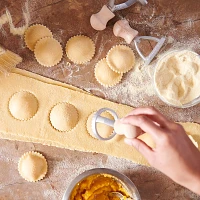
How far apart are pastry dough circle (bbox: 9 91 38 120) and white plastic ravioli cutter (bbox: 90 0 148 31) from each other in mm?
338

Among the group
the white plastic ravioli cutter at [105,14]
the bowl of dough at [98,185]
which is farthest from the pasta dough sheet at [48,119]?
the white plastic ravioli cutter at [105,14]

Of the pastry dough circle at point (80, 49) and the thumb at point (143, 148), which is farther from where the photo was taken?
the pastry dough circle at point (80, 49)

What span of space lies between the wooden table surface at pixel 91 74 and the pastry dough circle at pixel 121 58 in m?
0.03

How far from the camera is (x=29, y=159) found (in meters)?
1.43

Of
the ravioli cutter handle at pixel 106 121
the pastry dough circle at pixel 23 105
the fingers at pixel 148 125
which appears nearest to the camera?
the fingers at pixel 148 125

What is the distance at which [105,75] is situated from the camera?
1456mm

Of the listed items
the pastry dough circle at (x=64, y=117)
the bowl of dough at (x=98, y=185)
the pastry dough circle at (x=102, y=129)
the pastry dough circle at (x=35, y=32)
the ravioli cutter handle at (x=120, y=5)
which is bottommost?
the bowl of dough at (x=98, y=185)

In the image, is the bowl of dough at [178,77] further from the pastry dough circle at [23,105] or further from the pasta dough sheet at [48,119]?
the pastry dough circle at [23,105]

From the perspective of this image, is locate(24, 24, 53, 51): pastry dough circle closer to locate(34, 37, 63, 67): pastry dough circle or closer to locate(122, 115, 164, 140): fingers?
locate(34, 37, 63, 67): pastry dough circle

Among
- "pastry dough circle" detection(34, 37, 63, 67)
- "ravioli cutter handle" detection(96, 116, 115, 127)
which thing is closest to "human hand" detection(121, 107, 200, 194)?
"ravioli cutter handle" detection(96, 116, 115, 127)

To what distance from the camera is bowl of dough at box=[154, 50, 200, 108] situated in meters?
1.43

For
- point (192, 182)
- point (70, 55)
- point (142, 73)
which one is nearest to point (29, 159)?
point (70, 55)

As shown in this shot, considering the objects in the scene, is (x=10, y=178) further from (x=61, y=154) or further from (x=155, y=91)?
(x=155, y=91)

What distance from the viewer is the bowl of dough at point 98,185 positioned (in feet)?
4.43
